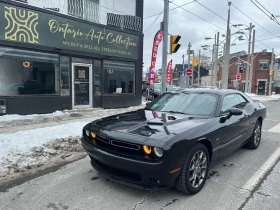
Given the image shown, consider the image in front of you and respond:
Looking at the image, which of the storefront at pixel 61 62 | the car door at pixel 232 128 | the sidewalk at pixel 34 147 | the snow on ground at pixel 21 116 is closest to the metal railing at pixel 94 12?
the storefront at pixel 61 62

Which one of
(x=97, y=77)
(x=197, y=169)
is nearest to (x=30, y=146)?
(x=197, y=169)

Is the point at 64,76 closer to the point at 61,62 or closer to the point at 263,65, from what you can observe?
the point at 61,62

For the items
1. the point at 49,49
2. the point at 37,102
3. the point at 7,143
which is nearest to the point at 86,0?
the point at 49,49

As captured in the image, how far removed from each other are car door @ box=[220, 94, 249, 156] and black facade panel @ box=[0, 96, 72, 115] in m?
7.03

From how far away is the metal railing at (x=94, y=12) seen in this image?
33.5ft

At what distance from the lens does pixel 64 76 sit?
9.78m

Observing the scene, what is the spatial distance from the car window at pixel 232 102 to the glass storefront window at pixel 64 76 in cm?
704

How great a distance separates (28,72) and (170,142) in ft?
25.2

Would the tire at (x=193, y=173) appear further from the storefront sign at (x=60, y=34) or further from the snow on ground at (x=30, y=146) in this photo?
the storefront sign at (x=60, y=34)

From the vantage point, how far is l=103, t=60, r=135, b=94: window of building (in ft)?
37.3

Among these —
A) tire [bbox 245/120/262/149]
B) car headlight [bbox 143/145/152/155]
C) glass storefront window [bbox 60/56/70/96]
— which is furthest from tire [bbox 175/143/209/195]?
glass storefront window [bbox 60/56/70/96]

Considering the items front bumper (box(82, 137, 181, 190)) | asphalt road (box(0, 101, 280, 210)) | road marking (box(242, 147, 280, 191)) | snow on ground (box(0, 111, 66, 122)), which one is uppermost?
front bumper (box(82, 137, 181, 190))

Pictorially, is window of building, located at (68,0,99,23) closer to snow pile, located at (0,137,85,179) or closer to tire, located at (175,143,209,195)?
snow pile, located at (0,137,85,179)

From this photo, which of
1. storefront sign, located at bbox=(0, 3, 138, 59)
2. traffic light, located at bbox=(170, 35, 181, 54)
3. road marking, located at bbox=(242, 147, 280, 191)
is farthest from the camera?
traffic light, located at bbox=(170, 35, 181, 54)
